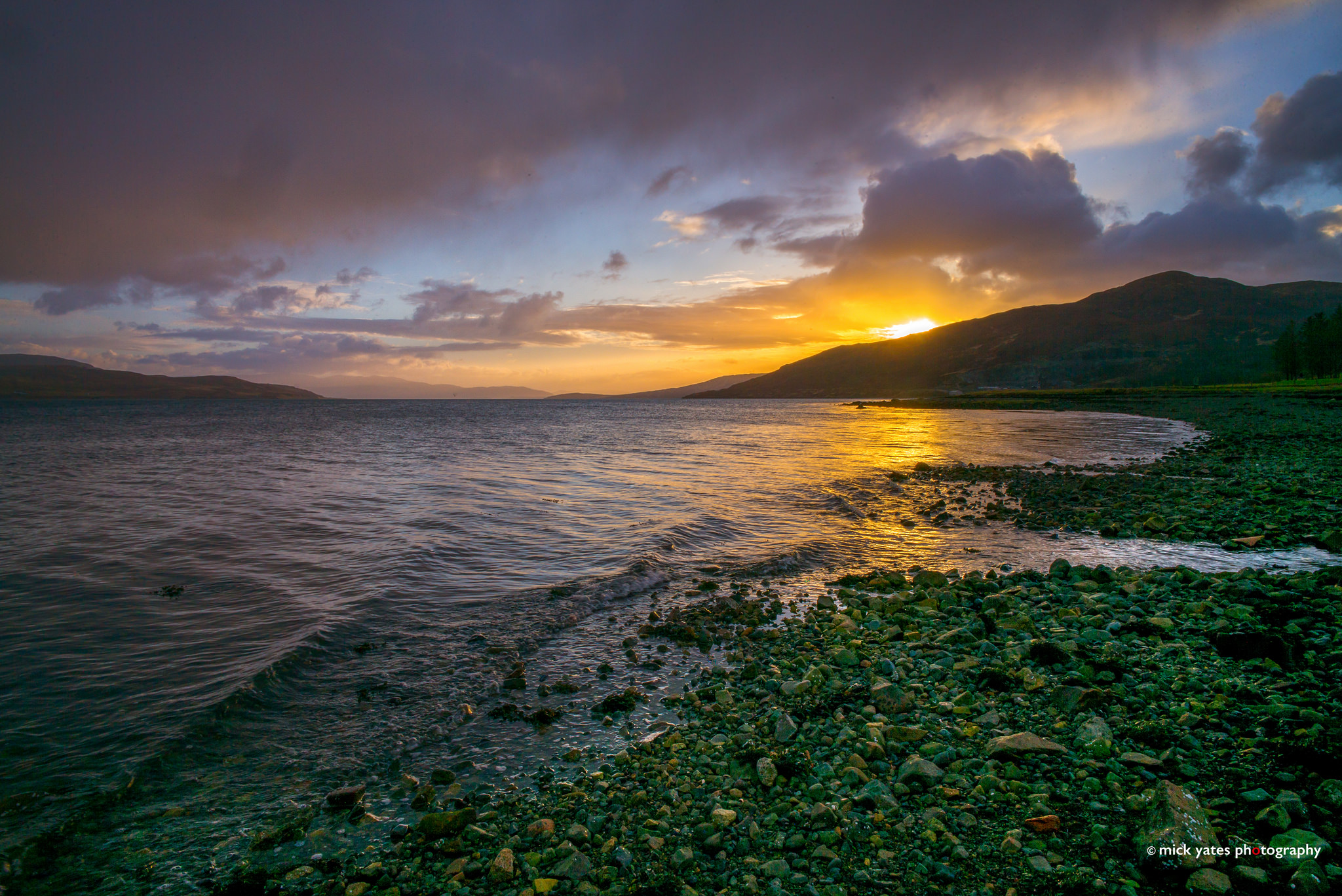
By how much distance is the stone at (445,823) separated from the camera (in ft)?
18.0

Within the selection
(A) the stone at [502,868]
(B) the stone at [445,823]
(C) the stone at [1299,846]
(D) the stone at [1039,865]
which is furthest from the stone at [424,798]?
(C) the stone at [1299,846]

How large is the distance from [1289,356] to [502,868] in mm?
179736

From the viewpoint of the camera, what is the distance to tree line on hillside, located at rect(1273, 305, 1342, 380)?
4198 inches

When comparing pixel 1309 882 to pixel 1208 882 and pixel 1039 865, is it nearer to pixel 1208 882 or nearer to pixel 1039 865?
pixel 1208 882

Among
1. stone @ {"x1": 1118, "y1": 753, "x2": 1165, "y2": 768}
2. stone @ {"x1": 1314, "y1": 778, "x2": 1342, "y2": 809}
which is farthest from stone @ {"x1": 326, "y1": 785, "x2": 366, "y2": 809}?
stone @ {"x1": 1314, "y1": 778, "x2": 1342, "y2": 809}

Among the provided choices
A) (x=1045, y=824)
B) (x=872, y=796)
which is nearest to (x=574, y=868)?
(x=872, y=796)

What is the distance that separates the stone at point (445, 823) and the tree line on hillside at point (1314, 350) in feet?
519

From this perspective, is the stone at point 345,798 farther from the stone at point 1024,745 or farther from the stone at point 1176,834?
the stone at point 1176,834

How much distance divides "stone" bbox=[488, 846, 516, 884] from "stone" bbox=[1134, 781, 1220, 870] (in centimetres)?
518

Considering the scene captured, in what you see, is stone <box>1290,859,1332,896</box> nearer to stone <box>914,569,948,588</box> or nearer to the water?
the water

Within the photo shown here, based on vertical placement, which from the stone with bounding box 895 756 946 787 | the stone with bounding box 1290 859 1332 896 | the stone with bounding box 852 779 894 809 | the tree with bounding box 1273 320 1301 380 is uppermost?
the tree with bounding box 1273 320 1301 380

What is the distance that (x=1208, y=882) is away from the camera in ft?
12.6

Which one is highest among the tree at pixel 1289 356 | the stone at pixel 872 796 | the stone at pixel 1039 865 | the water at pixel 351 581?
the tree at pixel 1289 356

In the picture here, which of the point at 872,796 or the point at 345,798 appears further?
the point at 345,798
